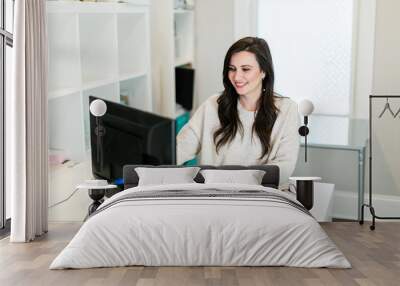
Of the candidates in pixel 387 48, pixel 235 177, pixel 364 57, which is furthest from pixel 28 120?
pixel 387 48

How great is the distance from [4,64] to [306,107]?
2.49 metres

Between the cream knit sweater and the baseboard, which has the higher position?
the cream knit sweater

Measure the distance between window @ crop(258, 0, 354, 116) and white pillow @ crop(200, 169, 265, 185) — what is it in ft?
3.43

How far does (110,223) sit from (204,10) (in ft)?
8.40

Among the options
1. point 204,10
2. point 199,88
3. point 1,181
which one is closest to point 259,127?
point 199,88

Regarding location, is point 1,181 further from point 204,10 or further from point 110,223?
point 204,10

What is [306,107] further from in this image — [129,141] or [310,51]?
[129,141]

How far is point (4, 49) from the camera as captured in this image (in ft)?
19.3

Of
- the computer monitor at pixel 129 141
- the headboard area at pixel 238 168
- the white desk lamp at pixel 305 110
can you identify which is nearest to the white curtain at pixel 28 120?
the computer monitor at pixel 129 141

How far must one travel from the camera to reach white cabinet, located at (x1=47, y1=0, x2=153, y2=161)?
6.39 metres

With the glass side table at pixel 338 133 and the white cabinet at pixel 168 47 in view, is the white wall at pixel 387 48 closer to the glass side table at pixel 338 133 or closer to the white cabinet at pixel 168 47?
the glass side table at pixel 338 133

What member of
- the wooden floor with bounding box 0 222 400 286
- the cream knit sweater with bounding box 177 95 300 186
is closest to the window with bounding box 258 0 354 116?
the cream knit sweater with bounding box 177 95 300 186

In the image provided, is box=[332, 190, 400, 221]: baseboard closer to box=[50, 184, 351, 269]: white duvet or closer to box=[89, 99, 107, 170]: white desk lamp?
box=[50, 184, 351, 269]: white duvet

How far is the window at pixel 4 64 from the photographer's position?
5.86m
